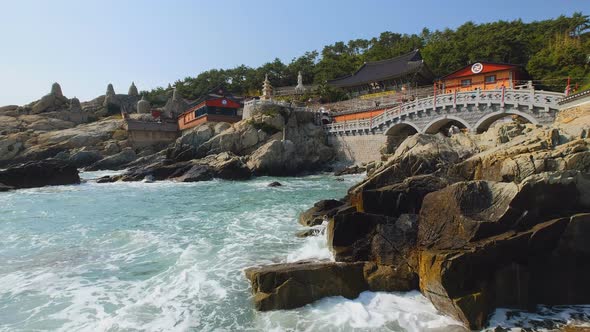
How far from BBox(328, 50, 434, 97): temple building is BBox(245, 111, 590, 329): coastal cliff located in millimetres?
33771

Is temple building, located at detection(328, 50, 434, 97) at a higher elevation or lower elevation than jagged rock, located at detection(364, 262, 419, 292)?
higher

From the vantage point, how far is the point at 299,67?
69375mm

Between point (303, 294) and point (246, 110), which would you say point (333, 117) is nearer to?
point (246, 110)

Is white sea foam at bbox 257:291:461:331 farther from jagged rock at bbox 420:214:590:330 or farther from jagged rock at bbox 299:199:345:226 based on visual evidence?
jagged rock at bbox 299:199:345:226

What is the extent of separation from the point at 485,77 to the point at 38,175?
4631 cm

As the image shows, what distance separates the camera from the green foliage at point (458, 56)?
33344 mm

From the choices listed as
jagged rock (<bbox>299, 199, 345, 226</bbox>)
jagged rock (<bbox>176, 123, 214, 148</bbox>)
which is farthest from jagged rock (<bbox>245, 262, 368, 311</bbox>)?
jagged rock (<bbox>176, 123, 214, 148</bbox>)

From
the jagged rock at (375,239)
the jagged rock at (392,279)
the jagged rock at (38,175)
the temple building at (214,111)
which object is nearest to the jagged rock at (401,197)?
the jagged rock at (375,239)

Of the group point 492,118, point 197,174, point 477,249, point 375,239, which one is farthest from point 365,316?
point 197,174

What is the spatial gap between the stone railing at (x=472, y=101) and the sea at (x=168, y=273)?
15356 mm

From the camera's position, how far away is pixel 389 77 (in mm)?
43094

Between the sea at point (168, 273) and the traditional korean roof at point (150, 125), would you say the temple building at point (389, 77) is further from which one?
the sea at point (168, 273)

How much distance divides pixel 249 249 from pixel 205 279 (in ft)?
8.37

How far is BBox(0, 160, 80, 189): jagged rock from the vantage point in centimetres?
3138
